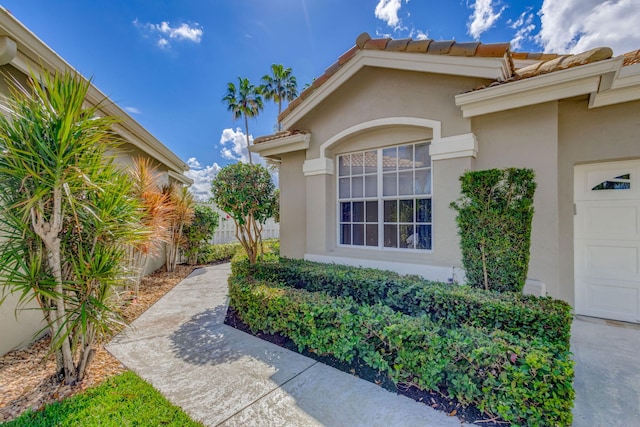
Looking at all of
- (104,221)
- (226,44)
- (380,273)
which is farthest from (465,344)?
(226,44)

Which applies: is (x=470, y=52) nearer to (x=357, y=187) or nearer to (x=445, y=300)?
(x=357, y=187)

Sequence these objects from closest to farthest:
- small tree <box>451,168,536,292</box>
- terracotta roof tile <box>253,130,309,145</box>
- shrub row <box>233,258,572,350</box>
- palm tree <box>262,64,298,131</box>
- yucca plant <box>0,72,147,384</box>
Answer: yucca plant <box>0,72,147,384</box>, shrub row <box>233,258,572,350</box>, small tree <box>451,168,536,292</box>, terracotta roof tile <box>253,130,309,145</box>, palm tree <box>262,64,298,131</box>

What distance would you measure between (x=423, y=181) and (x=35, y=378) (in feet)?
23.2

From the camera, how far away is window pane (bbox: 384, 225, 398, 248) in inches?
250

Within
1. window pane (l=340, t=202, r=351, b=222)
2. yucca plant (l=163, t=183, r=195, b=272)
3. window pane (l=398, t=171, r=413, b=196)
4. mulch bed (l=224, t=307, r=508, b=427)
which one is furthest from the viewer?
yucca plant (l=163, t=183, r=195, b=272)

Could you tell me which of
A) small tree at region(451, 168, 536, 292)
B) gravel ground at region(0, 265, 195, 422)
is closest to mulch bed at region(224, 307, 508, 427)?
small tree at region(451, 168, 536, 292)

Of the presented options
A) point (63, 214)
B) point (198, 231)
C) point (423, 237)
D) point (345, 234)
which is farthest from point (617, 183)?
point (198, 231)

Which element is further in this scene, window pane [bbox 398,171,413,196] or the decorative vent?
window pane [bbox 398,171,413,196]

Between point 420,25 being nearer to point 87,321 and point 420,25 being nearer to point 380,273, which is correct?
point 380,273

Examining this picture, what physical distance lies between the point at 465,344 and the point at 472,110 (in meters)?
4.18

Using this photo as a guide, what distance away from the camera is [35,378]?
355 centimetres

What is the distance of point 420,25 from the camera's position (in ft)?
29.5

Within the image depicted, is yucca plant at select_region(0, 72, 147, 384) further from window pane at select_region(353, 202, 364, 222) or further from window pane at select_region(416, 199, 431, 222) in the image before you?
window pane at select_region(416, 199, 431, 222)

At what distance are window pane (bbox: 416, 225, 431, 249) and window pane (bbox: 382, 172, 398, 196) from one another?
3.25 ft
